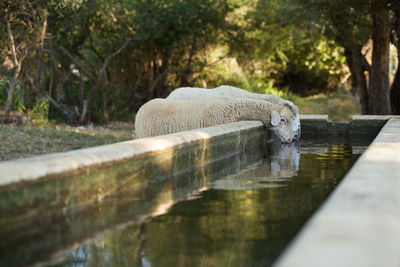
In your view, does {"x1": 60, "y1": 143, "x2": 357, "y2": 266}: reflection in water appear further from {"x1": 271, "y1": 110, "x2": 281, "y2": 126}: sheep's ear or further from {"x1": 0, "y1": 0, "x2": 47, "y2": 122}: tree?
{"x1": 0, "y1": 0, "x2": 47, "y2": 122}: tree

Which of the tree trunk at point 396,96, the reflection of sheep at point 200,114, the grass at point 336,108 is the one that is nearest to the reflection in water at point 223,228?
the reflection of sheep at point 200,114

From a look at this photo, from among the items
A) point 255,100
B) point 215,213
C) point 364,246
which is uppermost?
point 255,100

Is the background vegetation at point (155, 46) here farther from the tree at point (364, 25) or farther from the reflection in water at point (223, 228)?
the reflection in water at point (223, 228)

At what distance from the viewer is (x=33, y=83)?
43.8 feet

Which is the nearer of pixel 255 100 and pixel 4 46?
pixel 255 100

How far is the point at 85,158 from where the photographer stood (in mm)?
3377

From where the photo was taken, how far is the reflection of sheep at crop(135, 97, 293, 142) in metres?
7.20

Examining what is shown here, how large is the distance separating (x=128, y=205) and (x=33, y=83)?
1057cm

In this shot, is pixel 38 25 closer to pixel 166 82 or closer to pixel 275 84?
pixel 166 82

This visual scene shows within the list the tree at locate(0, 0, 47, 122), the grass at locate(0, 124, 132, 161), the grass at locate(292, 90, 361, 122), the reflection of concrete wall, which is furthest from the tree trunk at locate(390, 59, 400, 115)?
the reflection of concrete wall

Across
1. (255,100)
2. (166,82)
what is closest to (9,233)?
(255,100)

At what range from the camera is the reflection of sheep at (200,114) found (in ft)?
23.6

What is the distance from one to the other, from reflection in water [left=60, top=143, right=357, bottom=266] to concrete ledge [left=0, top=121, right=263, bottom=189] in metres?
0.50

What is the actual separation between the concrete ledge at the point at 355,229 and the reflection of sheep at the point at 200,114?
14.4ft
